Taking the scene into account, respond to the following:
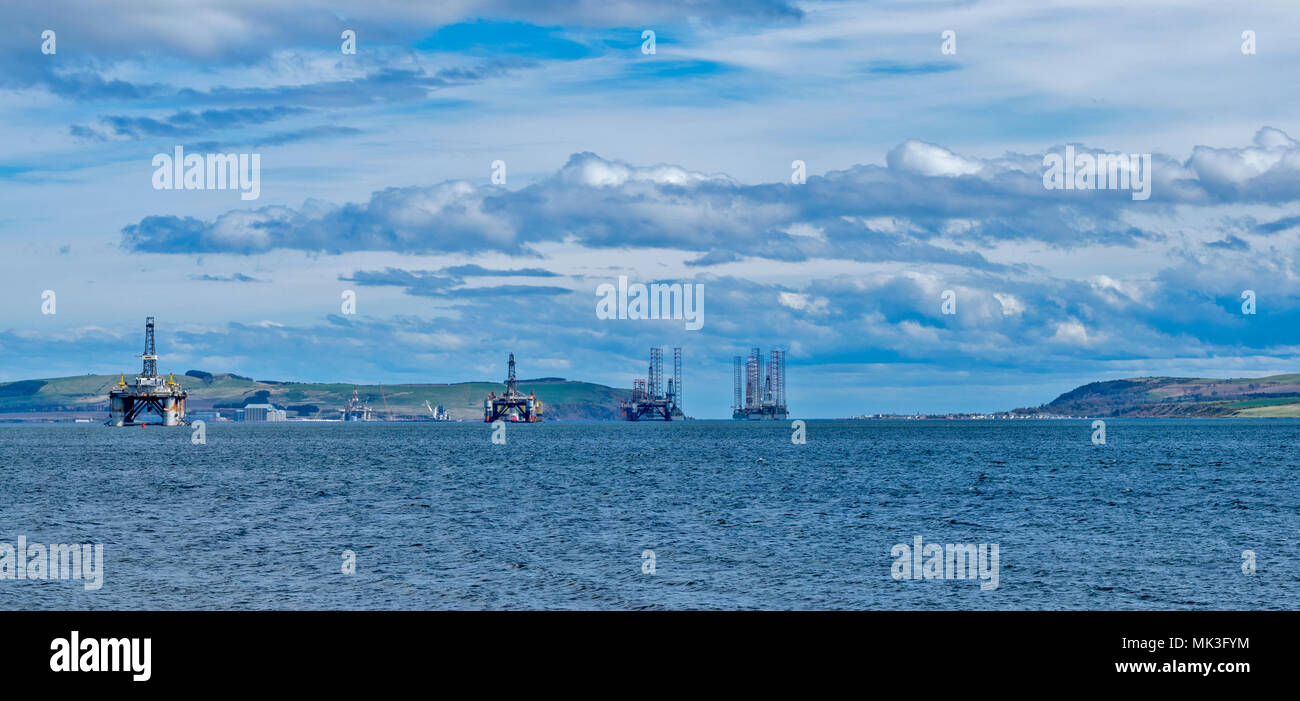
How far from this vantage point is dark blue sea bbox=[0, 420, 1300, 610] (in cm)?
4728

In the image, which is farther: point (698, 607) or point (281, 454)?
point (281, 454)

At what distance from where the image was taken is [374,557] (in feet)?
192

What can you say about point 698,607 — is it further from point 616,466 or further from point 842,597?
point 616,466

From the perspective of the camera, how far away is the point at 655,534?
224 ft

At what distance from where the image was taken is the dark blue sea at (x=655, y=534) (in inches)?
1861
